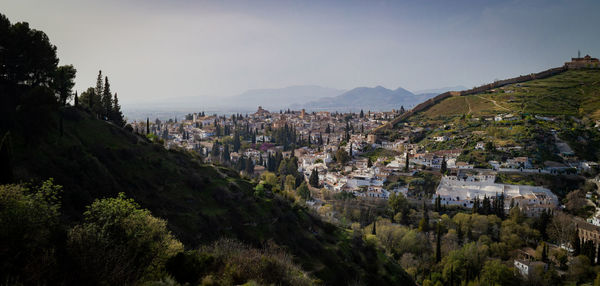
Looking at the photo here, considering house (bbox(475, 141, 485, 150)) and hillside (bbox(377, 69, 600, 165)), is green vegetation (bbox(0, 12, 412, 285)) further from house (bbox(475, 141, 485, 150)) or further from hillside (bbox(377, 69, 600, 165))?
hillside (bbox(377, 69, 600, 165))

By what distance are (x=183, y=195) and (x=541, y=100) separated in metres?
79.0

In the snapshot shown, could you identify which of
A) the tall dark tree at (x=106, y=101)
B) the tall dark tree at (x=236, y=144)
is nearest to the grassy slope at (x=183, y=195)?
the tall dark tree at (x=106, y=101)

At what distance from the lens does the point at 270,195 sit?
2656 centimetres

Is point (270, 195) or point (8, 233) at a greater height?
point (8, 233)

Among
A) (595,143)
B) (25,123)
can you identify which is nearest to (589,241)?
(595,143)

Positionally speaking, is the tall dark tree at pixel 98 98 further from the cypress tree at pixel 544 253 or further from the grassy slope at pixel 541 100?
the grassy slope at pixel 541 100

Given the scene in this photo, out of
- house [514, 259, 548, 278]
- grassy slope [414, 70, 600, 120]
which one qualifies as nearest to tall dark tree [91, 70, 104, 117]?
house [514, 259, 548, 278]

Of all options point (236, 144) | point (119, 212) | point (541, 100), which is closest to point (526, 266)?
point (119, 212)

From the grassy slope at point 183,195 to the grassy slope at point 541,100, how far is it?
200 ft

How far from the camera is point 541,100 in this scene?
7138 centimetres

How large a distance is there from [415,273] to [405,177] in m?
22.8

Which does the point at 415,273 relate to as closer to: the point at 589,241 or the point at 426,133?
the point at 589,241

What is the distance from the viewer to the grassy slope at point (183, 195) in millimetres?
15781

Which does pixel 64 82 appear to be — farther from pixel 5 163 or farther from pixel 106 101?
pixel 5 163
